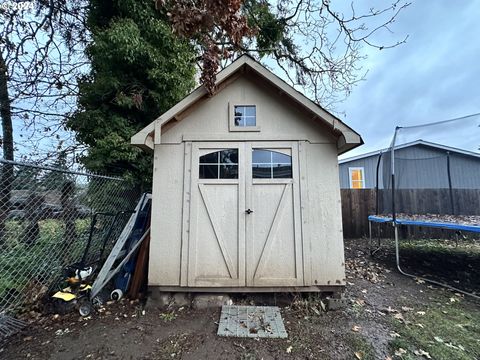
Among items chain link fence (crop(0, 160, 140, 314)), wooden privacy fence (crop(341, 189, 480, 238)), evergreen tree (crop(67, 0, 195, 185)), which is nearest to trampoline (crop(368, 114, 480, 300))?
wooden privacy fence (crop(341, 189, 480, 238))

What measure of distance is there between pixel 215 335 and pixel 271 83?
3880 mm

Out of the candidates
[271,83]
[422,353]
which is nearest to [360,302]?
[422,353]

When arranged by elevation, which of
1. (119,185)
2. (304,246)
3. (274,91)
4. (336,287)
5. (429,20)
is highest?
(429,20)

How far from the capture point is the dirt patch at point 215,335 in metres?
2.60

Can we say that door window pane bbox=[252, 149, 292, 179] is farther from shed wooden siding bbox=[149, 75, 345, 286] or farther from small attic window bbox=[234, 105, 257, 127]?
small attic window bbox=[234, 105, 257, 127]

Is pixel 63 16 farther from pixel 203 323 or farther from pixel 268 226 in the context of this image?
pixel 203 323

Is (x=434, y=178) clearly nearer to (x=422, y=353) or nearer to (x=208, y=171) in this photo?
(x=422, y=353)

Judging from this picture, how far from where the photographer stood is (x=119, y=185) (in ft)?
16.8

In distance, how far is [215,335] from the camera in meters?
2.94

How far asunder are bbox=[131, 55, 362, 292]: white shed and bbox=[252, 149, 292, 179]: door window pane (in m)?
0.02

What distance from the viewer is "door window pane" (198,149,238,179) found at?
3.95 m

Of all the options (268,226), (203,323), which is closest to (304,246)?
(268,226)

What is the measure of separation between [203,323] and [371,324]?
2356 mm

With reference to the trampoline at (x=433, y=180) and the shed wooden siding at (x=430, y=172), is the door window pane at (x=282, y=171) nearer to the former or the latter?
the trampoline at (x=433, y=180)
